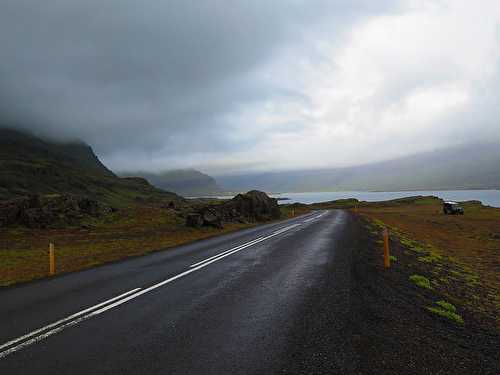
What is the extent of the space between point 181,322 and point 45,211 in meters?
33.7

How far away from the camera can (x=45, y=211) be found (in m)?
34.8

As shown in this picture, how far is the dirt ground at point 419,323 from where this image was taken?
5.21m

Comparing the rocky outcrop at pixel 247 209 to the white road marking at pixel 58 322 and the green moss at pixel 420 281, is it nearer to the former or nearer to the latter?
the green moss at pixel 420 281

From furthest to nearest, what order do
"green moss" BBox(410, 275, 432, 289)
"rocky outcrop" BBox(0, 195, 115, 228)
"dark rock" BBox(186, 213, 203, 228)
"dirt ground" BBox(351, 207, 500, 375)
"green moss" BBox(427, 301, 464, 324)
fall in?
1. "rocky outcrop" BBox(0, 195, 115, 228)
2. "dark rock" BBox(186, 213, 203, 228)
3. "green moss" BBox(410, 275, 432, 289)
4. "green moss" BBox(427, 301, 464, 324)
5. "dirt ground" BBox(351, 207, 500, 375)

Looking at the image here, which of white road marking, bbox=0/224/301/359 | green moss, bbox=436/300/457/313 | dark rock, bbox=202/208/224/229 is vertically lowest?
green moss, bbox=436/300/457/313

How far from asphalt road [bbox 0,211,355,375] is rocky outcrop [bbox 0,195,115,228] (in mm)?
25464

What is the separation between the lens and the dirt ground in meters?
5.21

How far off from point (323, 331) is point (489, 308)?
21.1 feet

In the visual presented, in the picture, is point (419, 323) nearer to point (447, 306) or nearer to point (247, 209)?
point (447, 306)

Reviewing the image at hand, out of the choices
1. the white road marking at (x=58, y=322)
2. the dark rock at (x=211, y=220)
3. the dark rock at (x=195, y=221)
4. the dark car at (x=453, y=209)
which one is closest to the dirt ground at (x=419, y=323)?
the white road marking at (x=58, y=322)

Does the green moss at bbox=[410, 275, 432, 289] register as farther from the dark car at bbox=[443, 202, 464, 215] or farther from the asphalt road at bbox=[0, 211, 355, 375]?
the dark car at bbox=[443, 202, 464, 215]

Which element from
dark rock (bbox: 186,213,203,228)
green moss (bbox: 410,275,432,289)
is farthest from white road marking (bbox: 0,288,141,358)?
dark rock (bbox: 186,213,203,228)

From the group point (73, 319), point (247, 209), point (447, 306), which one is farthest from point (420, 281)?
point (247, 209)

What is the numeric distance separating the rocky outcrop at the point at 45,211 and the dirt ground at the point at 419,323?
103 feet
